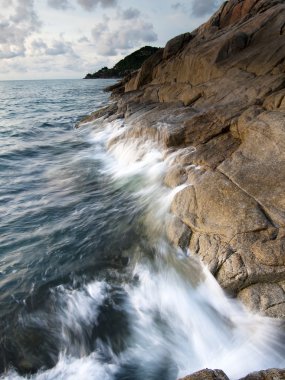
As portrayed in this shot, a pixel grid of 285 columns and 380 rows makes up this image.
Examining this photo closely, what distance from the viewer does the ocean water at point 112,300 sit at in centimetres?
568

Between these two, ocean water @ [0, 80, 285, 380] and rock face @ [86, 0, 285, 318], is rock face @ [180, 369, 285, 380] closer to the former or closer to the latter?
ocean water @ [0, 80, 285, 380]

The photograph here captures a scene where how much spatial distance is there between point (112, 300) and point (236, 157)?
4940 millimetres

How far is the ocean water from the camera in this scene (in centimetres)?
568

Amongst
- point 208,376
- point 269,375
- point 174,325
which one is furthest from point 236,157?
point 208,376

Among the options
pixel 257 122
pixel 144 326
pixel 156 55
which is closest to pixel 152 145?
A: pixel 257 122

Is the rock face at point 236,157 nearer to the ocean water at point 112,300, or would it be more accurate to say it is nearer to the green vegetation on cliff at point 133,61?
the ocean water at point 112,300

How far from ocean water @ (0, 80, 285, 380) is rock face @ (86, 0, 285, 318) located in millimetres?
492

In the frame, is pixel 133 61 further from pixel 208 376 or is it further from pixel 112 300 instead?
pixel 208 376

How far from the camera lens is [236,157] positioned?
8.97 meters

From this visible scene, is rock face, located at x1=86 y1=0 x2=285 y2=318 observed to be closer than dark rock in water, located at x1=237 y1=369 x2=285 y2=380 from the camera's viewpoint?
No

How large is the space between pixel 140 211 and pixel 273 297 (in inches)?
191

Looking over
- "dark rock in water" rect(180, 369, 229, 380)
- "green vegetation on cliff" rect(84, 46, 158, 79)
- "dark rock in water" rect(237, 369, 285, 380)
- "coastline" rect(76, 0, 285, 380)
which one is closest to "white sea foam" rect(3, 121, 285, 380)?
"coastline" rect(76, 0, 285, 380)

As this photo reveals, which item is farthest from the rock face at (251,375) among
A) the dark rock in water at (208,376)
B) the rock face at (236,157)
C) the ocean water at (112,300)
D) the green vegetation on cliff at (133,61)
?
the green vegetation on cliff at (133,61)

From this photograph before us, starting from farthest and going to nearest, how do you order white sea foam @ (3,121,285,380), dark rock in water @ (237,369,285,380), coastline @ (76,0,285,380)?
coastline @ (76,0,285,380) < white sea foam @ (3,121,285,380) < dark rock in water @ (237,369,285,380)
